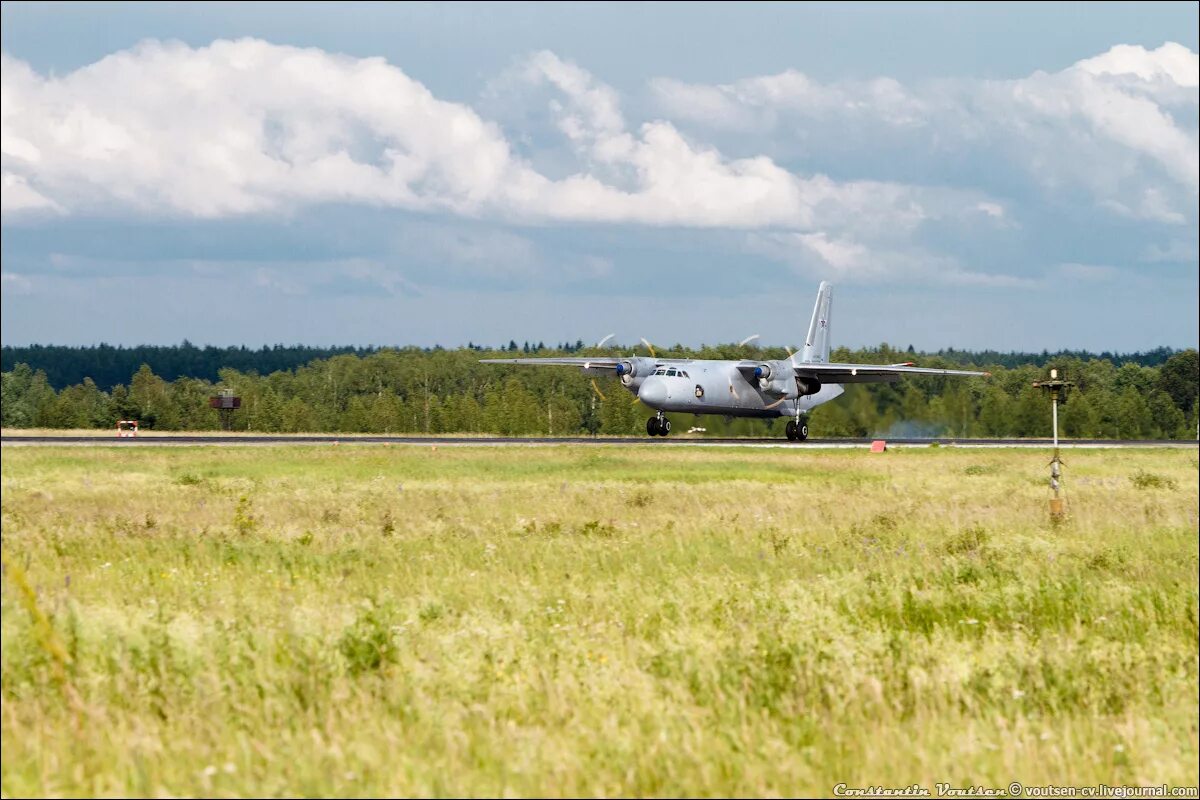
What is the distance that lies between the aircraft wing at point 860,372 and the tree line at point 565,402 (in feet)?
3.21

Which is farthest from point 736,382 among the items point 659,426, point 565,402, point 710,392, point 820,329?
point 565,402

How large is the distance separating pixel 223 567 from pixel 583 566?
493 centimetres

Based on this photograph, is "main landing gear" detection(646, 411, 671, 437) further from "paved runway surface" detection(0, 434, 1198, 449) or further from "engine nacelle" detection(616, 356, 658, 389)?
"engine nacelle" detection(616, 356, 658, 389)

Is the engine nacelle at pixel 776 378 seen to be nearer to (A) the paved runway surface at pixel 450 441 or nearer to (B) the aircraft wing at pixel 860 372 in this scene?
(B) the aircraft wing at pixel 860 372

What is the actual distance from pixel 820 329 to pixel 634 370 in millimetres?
14880

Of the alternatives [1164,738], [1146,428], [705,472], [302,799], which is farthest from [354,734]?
[1146,428]

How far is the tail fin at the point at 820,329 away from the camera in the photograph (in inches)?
3071

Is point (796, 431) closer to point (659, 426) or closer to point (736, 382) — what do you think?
point (736, 382)

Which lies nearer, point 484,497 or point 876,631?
point 876,631

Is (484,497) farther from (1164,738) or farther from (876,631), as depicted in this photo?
(1164,738)

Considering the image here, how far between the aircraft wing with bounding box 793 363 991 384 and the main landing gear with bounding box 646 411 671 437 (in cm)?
823

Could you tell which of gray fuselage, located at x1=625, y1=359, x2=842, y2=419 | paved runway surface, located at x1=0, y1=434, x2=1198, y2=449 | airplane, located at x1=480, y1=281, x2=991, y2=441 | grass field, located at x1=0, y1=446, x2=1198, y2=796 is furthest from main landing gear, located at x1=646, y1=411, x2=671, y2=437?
grass field, located at x1=0, y1=446, x2=1198, y2=796

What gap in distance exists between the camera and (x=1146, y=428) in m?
110

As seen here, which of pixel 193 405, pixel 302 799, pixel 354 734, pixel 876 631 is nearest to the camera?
pixel 302 799
